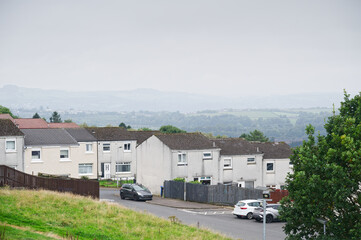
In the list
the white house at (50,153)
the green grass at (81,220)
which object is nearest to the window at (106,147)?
the white house at (50,153)

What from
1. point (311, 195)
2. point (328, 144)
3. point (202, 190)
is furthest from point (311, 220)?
point (202, 190)

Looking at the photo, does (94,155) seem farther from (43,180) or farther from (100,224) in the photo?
(100,224)

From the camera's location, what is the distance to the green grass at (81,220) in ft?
90.9

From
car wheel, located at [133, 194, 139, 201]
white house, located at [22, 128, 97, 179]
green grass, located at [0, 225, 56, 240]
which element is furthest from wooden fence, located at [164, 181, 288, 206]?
green grass, located at [0, 225, 56, 240]

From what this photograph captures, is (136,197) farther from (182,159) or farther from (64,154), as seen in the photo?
(64,154)

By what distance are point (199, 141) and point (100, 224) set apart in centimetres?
3593

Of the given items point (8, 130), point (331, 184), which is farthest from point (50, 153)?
point (331, 184)

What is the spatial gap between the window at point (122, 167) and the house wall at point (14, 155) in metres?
22.9

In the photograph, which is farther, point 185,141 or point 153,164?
point 153,164

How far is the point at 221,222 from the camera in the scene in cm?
4200

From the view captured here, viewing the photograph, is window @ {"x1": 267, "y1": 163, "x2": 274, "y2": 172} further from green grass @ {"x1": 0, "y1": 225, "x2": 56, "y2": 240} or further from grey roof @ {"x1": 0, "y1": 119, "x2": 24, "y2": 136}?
green grass @ {"x1": 0, "y1": 225, "x2": 56, "y2": 240}

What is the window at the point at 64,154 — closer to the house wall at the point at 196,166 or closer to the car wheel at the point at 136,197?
the house wall at the point at 196,166

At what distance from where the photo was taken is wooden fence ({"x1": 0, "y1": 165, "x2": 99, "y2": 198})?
43469 millimetres

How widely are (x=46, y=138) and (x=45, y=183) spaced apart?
21.6 meters
